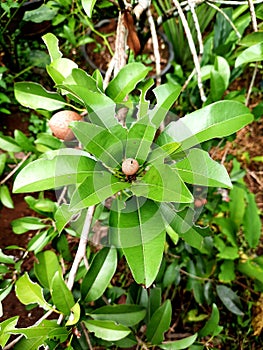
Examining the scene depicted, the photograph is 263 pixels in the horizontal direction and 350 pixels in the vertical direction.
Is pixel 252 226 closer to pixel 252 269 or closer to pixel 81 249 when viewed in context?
pixel 252 269

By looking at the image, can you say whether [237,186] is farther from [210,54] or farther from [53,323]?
[53,323]

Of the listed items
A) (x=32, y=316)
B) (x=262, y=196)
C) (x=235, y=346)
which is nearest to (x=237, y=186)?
(x=262, y=196)

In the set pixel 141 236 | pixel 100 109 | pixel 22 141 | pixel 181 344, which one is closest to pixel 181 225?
pixel 141 236

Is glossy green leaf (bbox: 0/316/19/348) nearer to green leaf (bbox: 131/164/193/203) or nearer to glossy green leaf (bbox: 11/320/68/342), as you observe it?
glossy green leaf (bbox: 11/320/68/342)

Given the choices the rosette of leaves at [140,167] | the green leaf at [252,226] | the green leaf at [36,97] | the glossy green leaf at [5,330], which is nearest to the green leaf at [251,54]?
the rosette of leaves at [140,167]

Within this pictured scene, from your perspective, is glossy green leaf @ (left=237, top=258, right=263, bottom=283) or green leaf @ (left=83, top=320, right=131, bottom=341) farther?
glossy green leaf @ (left=237, top=258, right=263, bottom=283)

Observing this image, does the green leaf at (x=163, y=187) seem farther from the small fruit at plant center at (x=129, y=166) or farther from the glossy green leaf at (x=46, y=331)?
Result: the glossy green leaf at (x=46, y=331)

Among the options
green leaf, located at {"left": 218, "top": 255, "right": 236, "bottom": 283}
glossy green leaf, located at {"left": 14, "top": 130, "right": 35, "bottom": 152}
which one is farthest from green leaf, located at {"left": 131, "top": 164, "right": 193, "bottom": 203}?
green leaf, located at {"left": 218, "top": 255, "right": 236, "bottom": 283}

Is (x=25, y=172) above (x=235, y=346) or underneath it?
above
